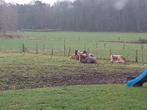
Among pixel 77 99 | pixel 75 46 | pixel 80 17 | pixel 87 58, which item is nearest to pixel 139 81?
pixel 77 99

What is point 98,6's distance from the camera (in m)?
140

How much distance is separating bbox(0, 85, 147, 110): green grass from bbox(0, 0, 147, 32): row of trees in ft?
358

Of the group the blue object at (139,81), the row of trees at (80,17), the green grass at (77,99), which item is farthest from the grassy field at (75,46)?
the row of trees at (80,17)

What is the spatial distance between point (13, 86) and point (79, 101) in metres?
4.66

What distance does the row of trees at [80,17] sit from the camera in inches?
5226

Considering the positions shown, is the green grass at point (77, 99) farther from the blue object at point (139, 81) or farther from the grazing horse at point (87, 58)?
the grazing horse at point (87, 58)

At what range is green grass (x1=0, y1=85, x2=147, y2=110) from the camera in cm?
886

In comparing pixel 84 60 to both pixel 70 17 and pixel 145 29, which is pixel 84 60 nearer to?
pixel 145 29

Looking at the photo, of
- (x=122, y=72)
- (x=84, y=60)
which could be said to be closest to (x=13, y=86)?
(x=122, y=72)

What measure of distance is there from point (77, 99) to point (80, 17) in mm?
146613

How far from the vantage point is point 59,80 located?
614 inches

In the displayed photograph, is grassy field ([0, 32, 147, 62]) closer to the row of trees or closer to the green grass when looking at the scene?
the green grass

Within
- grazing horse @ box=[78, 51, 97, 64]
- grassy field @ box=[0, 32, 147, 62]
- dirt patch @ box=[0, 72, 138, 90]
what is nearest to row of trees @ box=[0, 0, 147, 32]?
grassy field @ box=[0, 32, 147, 62]

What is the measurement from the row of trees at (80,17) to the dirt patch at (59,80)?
103333mm
